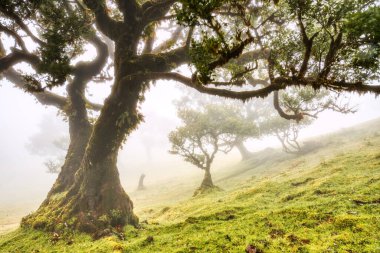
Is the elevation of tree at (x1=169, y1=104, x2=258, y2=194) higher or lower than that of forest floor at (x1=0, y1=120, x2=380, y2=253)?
higher

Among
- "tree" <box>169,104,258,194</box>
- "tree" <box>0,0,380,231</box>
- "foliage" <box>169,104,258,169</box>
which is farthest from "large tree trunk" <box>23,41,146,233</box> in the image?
"foliage" <box>169,104,258,169</box>

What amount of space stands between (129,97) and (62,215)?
6.98 metres

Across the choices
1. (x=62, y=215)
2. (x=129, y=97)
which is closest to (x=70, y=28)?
(x=129, y=97)

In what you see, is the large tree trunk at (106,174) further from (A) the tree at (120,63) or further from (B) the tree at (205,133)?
(B) the tree at (205,133)

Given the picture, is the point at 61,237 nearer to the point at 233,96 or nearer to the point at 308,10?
the point at 233,96

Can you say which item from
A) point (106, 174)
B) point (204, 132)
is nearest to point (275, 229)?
point (106, 174)

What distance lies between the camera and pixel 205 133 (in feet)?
106

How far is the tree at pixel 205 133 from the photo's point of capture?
92.8 feet

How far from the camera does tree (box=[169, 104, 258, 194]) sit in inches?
1114

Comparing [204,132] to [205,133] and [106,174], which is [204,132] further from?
[106,174]

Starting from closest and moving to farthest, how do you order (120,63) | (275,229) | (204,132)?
(275,229) < (120,63) < (204,132)

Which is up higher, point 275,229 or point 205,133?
point 205,133

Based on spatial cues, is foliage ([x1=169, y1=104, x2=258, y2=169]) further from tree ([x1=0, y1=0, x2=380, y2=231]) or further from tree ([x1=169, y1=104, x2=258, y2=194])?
tree ([x1=0, y1=0, x2=380, y2=231])

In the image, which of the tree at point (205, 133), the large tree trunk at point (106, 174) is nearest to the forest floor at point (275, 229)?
the large tree trunk at point (106, 174)
